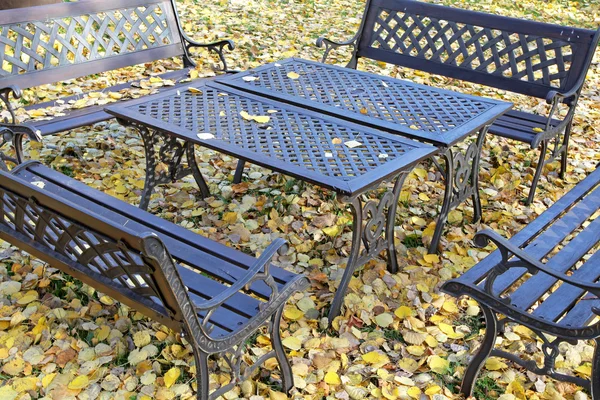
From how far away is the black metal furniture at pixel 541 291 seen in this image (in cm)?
204

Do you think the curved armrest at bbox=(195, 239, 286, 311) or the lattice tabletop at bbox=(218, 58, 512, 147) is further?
the lattice tabletop at bbox=(218, 58, 512, 147)

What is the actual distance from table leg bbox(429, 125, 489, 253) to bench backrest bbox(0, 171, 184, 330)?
5.72ft

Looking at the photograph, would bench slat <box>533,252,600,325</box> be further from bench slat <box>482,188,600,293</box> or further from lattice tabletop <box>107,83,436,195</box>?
lattice tabletop <box>107,83,436,195</box>

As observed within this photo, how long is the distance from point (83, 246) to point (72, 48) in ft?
8.05

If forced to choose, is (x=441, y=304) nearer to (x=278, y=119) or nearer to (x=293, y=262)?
(x=293, y=262)

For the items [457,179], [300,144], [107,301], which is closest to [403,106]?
[457,179]

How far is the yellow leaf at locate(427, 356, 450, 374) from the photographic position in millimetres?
2541

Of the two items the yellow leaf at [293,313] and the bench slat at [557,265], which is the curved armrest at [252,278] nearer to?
the yellow leaf at [293,313]

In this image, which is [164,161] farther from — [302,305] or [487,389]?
[487,389]

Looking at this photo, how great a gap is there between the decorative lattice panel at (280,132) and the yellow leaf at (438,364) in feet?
2.82

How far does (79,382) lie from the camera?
7.88 ft

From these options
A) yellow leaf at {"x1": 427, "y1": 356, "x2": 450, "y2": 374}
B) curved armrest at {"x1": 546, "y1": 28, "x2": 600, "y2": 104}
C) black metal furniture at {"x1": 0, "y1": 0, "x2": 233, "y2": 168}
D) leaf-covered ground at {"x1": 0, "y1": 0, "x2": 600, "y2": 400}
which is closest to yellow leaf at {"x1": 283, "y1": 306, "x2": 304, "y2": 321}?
leaf-covered ground at {"x1": 0, "y1": 0, "x2": 600, "y2": 400}

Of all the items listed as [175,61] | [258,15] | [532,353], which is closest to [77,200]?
[532,353]

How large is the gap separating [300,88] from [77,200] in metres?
1.49
